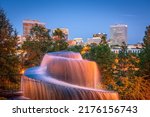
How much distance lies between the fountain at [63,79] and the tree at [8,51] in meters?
0.27

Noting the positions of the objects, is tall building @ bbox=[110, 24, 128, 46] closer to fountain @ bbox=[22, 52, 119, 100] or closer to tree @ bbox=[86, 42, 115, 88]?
fountain @ bbox=[22, 52, 119, 100]

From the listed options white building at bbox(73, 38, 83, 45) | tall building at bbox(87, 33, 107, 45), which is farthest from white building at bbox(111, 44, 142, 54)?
white building at bbox(73, 38, 83, 45)

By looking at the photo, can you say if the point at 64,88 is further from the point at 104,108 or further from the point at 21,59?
the point at 21,59

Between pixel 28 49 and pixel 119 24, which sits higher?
pixel 119 24

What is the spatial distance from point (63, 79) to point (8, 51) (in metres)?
0.85

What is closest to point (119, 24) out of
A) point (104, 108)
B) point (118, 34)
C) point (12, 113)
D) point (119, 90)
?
point (118, 34)

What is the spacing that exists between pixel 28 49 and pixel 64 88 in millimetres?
1424

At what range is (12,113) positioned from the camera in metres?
3.82

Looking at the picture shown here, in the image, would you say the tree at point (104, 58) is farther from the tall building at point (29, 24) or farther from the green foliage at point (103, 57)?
the tall building at point (29, 24)

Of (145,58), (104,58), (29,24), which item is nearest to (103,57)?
(104,58)

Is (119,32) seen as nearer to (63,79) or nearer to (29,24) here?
(63,79)

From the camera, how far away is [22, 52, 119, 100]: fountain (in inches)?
160

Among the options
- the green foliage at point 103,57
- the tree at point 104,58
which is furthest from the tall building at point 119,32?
the green foliage at point 103,57

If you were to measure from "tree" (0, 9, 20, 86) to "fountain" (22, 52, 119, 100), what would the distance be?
0.27m
